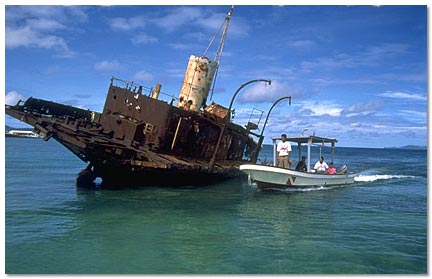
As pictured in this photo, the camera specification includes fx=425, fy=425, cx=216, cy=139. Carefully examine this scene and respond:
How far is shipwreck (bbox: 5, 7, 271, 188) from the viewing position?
679 inches

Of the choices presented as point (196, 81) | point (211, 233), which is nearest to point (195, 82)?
point (196, 81)

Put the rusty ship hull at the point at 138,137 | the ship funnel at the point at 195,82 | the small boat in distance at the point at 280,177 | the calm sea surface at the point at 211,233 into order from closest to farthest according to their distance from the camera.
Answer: the calm sea surface at the point at 211,233 → the rusty ship hull at the point at 138,137 → the small boat in distance at the point at 280,177 → the ship funnel at the point at 195,82

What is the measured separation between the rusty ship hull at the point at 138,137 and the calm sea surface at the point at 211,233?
941 mm

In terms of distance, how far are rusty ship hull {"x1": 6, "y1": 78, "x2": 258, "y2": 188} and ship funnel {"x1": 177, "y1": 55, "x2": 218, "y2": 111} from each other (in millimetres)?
1262

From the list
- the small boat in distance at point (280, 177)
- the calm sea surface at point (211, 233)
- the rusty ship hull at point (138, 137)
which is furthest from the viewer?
the small boat in distance at point (280, 177)

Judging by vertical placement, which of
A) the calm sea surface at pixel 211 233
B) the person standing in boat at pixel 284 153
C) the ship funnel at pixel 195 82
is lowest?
the calm sea surface at pixel 211 233

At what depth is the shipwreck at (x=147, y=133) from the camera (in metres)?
17.2

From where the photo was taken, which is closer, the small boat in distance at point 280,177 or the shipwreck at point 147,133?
the shipwreck at point 147,133

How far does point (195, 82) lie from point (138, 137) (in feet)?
16.3

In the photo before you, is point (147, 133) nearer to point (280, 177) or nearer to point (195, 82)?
point (195, 82)

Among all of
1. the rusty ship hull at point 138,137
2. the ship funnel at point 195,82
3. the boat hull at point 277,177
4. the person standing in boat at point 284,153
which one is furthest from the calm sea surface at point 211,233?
the ship funnel at point 195,82

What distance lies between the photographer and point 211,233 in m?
11.6

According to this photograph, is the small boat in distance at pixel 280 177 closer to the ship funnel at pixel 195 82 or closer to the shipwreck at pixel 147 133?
the shipwreck at pixel 147 133

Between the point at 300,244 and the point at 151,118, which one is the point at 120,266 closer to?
the point at 300,244
